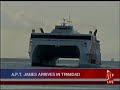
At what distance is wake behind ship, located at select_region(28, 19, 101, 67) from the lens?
72312 mm

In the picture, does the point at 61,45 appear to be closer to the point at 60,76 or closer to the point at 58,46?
the point at 58,46

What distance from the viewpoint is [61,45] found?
72.0m

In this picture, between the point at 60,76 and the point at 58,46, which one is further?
the point at 58,46

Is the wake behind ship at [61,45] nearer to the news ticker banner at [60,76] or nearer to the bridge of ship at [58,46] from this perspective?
the bridge of ship at [58,46]

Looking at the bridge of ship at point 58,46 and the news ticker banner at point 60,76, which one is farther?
the bridge of ship at point 58,46

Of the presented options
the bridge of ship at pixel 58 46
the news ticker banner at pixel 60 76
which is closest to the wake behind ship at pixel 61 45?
the bridge of ship at pixel 58 46

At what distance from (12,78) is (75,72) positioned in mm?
4076

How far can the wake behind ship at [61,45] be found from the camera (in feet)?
237

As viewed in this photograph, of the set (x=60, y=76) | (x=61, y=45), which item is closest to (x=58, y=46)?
(x=61, y=45)

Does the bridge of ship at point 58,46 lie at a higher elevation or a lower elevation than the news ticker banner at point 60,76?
higher

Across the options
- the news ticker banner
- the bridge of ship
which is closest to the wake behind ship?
the bridge of ship

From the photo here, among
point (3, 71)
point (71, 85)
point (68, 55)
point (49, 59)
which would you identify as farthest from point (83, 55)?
point (3, 71)

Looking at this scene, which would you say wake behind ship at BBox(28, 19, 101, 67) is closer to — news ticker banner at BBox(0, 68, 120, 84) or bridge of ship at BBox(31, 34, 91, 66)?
bridge of ship at BBox(31, 34, 91, 66)

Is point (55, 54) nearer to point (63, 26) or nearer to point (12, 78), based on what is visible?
point (63, 26)
